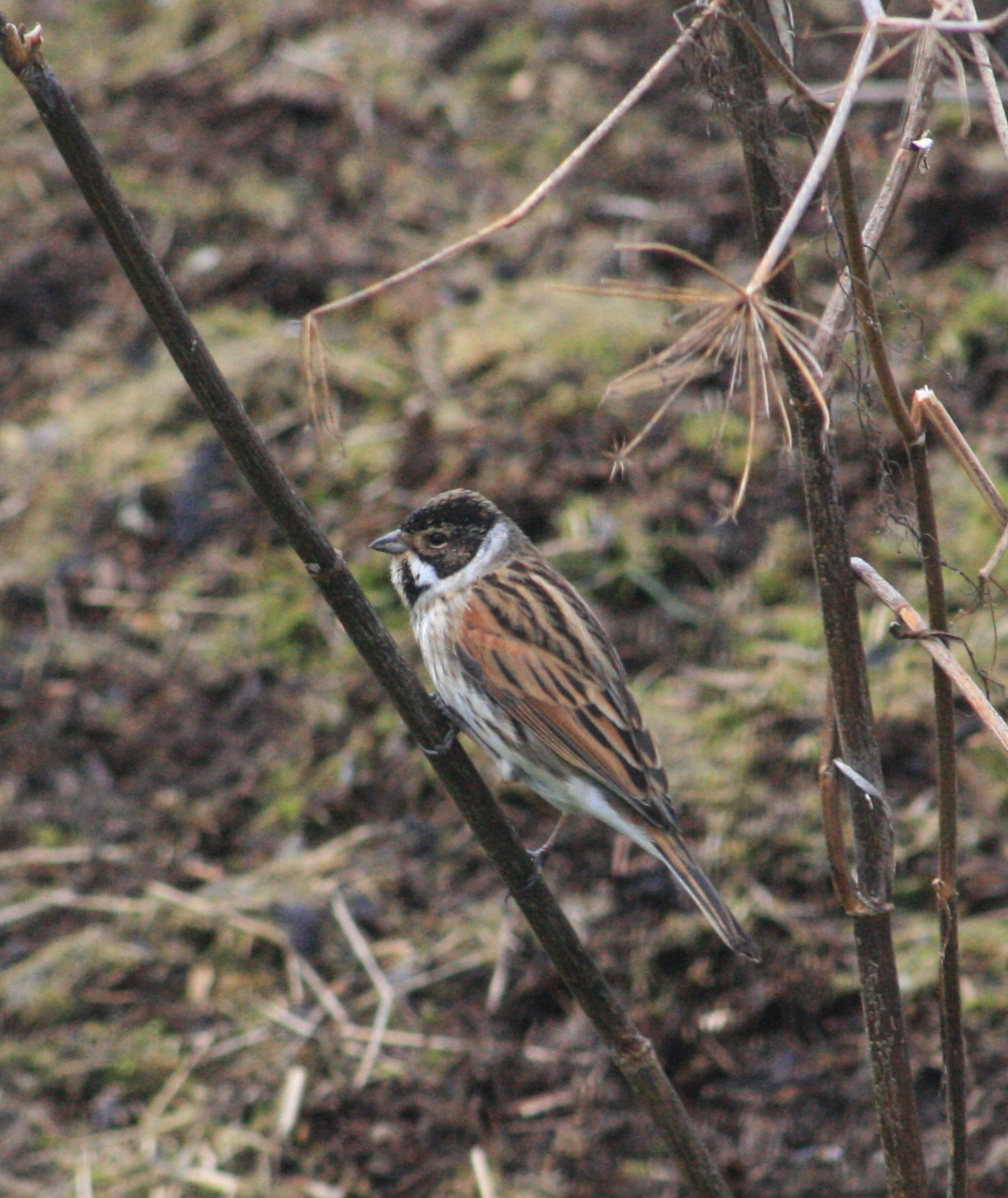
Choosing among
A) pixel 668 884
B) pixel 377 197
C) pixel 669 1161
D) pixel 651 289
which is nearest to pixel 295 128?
pixel 377 197

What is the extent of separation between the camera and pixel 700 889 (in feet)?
11.3

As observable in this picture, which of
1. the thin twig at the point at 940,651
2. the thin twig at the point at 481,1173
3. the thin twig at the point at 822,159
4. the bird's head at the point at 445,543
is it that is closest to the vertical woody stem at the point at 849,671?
the thin twig at the point at 940,651

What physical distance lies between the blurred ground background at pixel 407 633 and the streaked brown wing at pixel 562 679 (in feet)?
2.15

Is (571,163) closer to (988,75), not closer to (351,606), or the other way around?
(988,75)

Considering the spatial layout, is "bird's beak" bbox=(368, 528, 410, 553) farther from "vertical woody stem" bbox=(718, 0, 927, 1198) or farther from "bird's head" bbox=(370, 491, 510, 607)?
"vertical woody stem" bbox=(718, 0, 927, 1198)

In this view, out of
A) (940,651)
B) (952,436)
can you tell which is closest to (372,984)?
(940,651)

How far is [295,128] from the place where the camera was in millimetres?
8234

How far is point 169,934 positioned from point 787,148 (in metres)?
4.91

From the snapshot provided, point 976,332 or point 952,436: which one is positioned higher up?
point 952,436

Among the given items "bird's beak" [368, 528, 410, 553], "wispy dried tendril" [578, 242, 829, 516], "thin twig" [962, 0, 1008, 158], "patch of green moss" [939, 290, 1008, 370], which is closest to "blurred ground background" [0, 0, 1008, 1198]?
"patch of green moss" [939, 290, 1008, 370]

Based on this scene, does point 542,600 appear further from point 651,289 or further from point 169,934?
point 651,289

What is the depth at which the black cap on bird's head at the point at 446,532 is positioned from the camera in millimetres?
4141

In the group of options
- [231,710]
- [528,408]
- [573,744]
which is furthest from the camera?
[528,408]

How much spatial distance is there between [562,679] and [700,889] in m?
0.82
